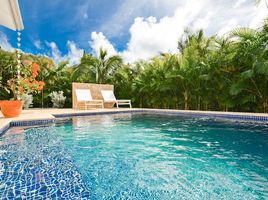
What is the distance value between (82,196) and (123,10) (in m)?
18.2

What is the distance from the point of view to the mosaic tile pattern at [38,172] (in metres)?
2.18

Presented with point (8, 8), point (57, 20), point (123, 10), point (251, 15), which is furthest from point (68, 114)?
point (57, 20)

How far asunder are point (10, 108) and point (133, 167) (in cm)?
590

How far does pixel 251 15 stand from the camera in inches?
456

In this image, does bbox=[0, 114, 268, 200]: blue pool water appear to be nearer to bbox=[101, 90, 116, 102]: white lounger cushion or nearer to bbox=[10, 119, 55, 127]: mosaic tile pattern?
bbox=[10, 119, 55, 127]: mosaic tile pattern

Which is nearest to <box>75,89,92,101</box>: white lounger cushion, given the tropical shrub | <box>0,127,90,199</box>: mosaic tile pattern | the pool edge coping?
the pool edge coping

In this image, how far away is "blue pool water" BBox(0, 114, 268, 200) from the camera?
231cm

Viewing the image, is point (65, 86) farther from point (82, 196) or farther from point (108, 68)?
point (82, 196)

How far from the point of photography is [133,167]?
316 cm

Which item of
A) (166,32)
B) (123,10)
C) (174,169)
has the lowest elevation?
(174,169)

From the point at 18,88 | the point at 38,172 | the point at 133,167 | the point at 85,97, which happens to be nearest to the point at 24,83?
the point at 18,88

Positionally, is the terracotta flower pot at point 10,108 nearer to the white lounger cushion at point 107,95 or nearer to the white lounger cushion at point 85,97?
the white lounger cushion at point 85,97

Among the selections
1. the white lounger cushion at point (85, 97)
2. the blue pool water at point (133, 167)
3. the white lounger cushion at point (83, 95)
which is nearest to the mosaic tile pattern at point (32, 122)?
the blue pool water at point (133, 167)

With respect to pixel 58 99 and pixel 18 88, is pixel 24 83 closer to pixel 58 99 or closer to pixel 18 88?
pixel 18 88
